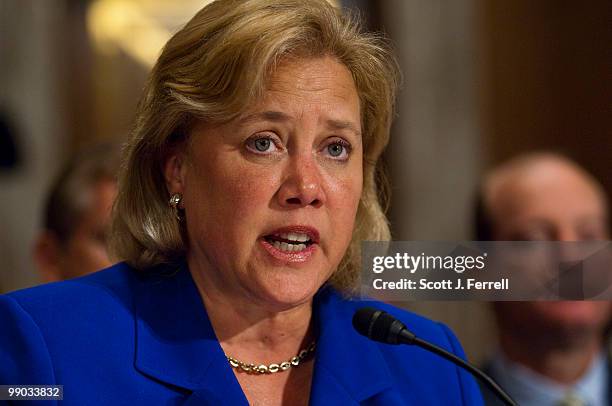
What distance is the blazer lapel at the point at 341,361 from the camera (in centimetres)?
189

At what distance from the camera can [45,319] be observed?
1730 millimetres

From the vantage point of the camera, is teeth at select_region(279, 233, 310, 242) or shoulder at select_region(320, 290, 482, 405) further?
shoulder at select_region(320, 290, 482, 405)

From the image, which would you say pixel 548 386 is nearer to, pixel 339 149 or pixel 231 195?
pixel 339 149

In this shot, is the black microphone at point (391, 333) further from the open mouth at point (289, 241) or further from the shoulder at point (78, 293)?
the shoulder at point (78, 293)

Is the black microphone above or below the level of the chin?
below

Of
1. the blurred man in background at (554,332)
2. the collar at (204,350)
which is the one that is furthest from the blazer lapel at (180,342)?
the blurred man in background at (554,332)

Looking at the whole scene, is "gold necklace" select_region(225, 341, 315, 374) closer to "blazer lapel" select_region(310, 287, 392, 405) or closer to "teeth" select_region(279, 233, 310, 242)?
"blazer lapel" select_region(310, 287, 392, 405)

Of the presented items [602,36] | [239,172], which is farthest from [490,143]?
[239,172]

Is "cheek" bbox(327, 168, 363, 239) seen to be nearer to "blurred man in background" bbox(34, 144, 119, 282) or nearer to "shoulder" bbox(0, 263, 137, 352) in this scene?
"shoulder" bbox(0, 263, 137, 352)

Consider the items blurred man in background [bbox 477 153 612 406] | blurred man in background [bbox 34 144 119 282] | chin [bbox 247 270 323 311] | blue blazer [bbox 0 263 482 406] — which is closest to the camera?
blue blazer [bbox 0 263 482 406]

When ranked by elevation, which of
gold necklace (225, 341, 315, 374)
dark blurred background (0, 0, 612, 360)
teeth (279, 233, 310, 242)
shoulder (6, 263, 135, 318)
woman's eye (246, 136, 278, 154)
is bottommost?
gold necklace (225, 341, 315, 374)

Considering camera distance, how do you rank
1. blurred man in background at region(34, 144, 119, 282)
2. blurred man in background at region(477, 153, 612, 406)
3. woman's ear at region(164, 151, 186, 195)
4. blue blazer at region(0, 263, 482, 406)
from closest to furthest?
1. blue blazer at region(0, 263, 482, 406)
2. woman's ear at region(164, 151, 186, 195)
3. blurred man in background at region(477, 153, 612, 406)
4. blurred man in background at region(34, 144, 119, 282)

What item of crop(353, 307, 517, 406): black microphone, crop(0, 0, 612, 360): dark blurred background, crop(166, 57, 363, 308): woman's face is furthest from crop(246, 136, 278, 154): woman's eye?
crop(0, 0, 612, 360): dark blurred background

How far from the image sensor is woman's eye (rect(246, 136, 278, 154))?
5.88ft
